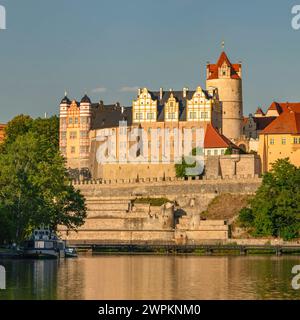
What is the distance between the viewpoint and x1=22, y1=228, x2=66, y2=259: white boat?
272ft

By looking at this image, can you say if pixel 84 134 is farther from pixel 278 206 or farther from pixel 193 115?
pixel 278 206

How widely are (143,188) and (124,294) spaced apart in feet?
193

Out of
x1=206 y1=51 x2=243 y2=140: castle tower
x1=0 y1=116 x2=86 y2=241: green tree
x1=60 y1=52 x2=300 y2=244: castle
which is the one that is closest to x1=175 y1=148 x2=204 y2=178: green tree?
x1=60 y1=52 x2=300 y2=244: castle

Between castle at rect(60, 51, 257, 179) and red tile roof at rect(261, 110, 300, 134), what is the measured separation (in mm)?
3701

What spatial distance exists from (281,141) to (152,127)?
13240mm

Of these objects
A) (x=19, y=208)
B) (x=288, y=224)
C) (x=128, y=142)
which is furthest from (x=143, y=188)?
(x=19, y=208)

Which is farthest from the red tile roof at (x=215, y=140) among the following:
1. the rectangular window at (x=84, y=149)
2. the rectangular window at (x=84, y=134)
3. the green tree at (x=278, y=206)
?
the green tree at (x=278, y=206)

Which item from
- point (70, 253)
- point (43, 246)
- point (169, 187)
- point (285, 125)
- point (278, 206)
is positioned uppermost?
point (285, 125)

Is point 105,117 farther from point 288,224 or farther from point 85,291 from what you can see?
point 85,291

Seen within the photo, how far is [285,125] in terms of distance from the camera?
396 feet

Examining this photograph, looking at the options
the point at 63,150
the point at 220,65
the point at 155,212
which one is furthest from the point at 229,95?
the point at 155,212

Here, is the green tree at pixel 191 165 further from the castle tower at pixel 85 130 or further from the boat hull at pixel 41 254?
the boat hull at pixel 41 254

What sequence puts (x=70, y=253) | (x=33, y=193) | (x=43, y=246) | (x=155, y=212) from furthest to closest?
(x=155, y=212), (x=70, y=253), (x=33, y=193), (x=43, y=246)

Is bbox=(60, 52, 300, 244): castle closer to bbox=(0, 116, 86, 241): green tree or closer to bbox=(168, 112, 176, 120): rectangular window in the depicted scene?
bbox=(168, 112, 176, 120): rectangular window
